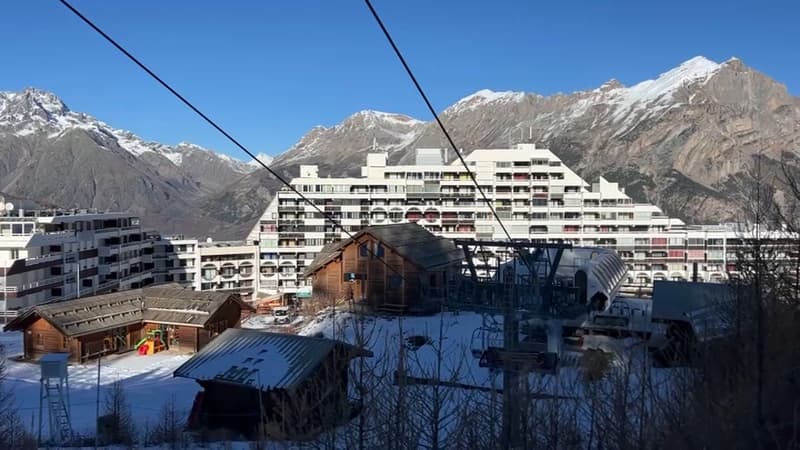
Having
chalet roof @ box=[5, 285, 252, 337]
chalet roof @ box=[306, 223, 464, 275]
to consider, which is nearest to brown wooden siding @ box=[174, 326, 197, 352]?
chalet roof @ box=[5, 285, 252, 337]

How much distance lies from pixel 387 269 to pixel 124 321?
25.5 ft

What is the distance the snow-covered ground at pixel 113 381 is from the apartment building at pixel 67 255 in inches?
340

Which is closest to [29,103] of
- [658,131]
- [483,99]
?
[483,99]

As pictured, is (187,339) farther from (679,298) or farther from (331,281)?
(679,298)

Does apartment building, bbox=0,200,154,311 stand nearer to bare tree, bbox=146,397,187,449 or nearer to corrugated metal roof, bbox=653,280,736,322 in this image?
bare tree, bbox=146,397,187,449

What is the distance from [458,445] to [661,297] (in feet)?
35.2

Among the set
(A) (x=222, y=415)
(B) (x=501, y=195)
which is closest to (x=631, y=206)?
(B) (x=501, y=195)

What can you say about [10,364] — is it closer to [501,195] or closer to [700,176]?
[501,195]

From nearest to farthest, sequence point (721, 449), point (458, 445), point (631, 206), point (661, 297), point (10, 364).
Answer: point (721, 449)
point (458, 445)
point (661, 297)
point (10, 364)
point (631, 206)

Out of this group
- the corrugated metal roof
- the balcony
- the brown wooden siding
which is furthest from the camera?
the balcony

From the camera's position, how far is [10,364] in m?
17.8

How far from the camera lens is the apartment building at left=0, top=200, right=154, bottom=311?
27312 mm

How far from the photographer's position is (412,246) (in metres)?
21.4

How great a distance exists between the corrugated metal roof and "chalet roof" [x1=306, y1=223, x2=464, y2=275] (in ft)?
22.3
